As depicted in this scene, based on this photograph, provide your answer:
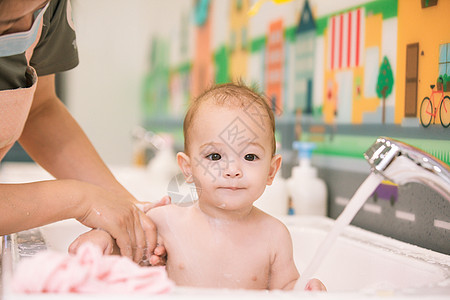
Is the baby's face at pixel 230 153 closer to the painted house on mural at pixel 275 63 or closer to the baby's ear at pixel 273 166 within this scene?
the baby's ear at pixel 273 166

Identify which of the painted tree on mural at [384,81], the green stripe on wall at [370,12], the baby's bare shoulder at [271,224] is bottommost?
the baby's bare shoulder at [271,224]

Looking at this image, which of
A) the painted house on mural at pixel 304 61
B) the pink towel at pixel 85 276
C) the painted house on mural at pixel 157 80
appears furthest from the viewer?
the painted house on mural at pixel 157 80

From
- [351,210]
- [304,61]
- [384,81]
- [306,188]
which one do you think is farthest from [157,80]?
[351,210]

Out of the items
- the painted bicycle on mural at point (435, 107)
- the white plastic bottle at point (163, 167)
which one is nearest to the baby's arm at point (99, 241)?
the painted bicycle on mural at point (435, 107)

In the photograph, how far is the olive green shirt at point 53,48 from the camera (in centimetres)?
98

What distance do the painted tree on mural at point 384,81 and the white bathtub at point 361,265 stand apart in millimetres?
311

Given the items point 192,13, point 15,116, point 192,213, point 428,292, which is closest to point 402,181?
point 428,292

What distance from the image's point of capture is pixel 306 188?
148 cm

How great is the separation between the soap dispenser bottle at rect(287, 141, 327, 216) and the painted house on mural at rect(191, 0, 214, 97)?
3.13ft

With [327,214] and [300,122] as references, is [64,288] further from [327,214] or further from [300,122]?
[300,122]

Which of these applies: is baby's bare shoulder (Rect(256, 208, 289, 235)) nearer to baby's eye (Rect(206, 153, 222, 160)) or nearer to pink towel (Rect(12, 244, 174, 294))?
baby's eye (Rect(206, 153, 222, 160))

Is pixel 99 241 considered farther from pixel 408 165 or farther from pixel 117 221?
pixel 408 165

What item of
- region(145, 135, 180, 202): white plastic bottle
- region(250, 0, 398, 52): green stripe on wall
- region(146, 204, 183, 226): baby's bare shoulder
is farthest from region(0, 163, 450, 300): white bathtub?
region(145, 135, 180, 202): white plastic bottle

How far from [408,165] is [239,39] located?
4.71ft
